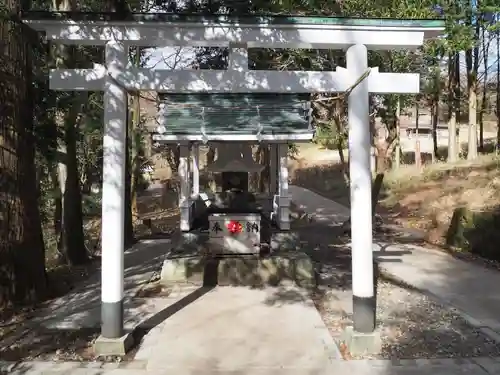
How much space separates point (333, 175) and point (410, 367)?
101ft

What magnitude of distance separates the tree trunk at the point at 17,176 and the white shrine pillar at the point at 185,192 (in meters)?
3.14

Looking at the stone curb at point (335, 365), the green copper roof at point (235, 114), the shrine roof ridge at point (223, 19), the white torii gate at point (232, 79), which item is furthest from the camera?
the green copper roof at point (235, 114)

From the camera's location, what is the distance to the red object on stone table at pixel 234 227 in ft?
29.0

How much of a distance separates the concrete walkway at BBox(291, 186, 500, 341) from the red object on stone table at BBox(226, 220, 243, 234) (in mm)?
3219

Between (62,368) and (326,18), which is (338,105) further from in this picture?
(62,368)

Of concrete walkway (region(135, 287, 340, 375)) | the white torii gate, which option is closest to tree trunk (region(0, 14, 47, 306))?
the white torii gate

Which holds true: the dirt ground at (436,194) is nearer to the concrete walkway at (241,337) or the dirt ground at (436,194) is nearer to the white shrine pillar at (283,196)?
the white shrine pillar at (283,196)

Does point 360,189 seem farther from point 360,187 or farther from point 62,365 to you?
point 62,365

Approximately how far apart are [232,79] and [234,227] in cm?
392

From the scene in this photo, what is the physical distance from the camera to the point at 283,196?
375 inches

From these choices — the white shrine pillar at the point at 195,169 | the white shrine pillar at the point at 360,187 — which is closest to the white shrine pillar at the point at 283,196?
the white shrine pillar at the point at 195,169

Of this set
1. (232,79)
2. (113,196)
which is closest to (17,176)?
(113,196)

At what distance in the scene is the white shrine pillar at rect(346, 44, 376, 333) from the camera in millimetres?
5469

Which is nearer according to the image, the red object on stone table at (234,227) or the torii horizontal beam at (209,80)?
the torii horizontal beam at (209,80)
